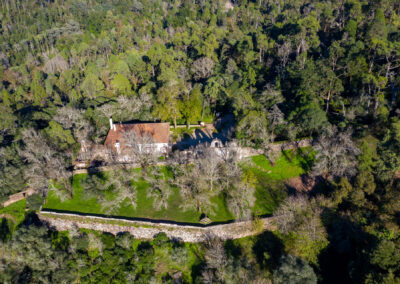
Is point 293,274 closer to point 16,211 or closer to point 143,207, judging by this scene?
point 143,207

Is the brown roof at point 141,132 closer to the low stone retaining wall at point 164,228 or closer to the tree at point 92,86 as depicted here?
the low stone retaining wall at point 164,228

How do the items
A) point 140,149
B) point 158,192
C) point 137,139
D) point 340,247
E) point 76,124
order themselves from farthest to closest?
point 76,124, point 137,139, point 140,149, point 158,192, point 340,247

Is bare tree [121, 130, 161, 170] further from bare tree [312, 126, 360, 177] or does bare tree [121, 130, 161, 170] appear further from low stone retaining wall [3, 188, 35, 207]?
bare tree [312, 126, 360, 177]

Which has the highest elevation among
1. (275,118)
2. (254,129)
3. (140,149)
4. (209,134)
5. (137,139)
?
(275,118)

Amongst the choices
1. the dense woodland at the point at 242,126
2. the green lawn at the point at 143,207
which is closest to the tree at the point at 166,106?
the dense woodland at the point at 242,126

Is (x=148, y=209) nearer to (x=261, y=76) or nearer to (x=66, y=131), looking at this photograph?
(x=66, y=131)

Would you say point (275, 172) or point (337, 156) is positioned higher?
point (337, 156)

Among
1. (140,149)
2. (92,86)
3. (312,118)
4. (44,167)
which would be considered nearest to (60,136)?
(44,167)
